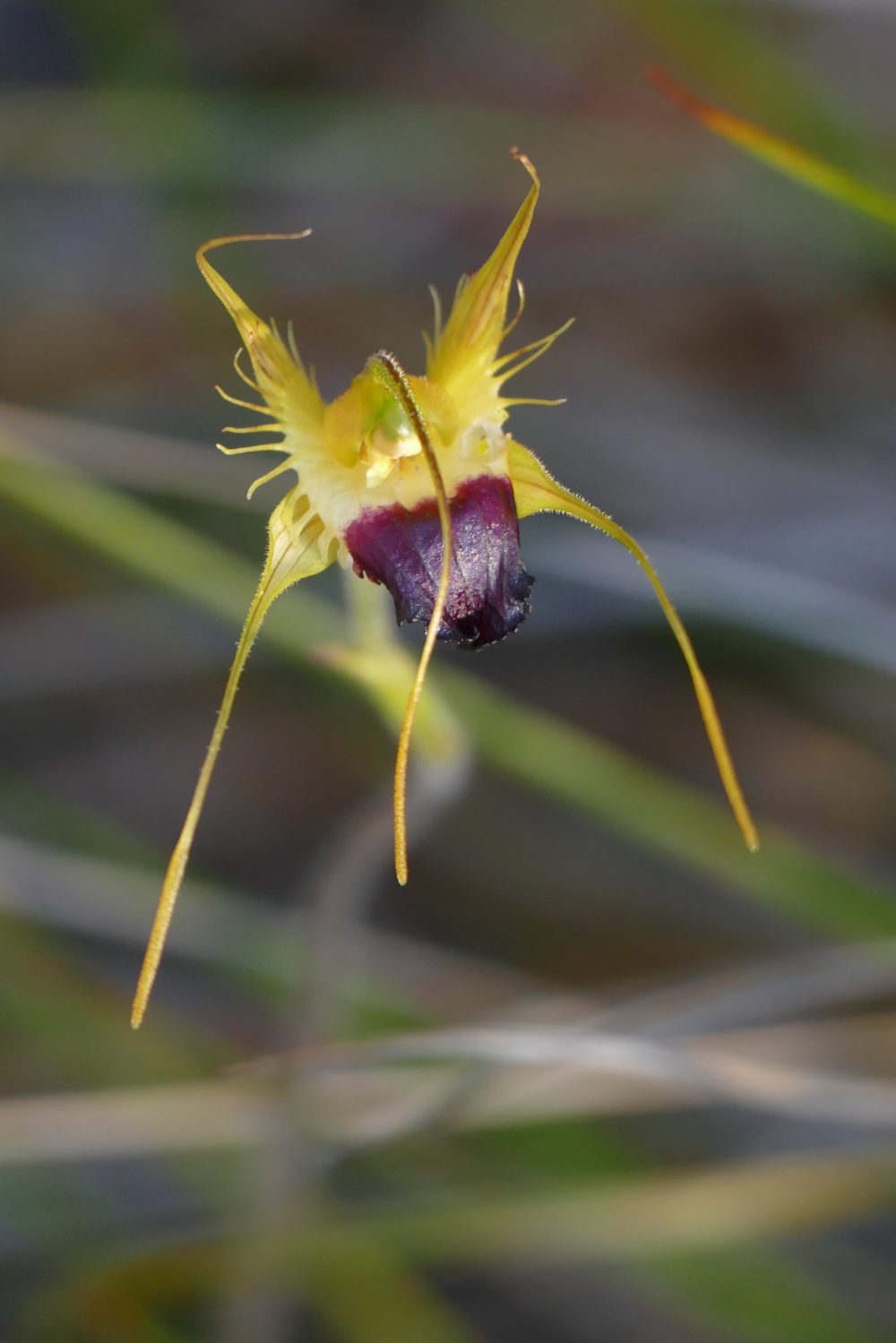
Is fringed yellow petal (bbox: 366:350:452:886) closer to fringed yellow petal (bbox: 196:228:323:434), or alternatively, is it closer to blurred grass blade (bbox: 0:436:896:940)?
fringed yellow petal (bbox: 196:228:323:434)

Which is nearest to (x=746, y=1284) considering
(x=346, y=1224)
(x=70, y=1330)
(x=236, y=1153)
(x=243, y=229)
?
(x=346, y=1224)

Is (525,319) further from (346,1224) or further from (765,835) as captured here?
(346,1224)

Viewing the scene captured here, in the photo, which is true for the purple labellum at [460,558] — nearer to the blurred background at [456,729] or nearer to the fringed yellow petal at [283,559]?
the fringed yellow petal at [283,559]

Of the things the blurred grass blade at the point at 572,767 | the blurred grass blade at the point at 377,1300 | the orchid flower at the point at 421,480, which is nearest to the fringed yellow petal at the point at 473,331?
the orchid flower at the point at 421,480

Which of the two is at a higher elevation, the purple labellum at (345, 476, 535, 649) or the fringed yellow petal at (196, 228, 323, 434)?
the fringed yellow petal at (196, 228, 323, 434)

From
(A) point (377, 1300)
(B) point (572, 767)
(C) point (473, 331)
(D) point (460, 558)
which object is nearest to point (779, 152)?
(C) point (473, 331)

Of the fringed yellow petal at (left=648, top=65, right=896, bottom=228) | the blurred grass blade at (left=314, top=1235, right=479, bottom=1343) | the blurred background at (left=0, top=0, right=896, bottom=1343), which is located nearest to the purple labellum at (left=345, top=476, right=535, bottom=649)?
the blurred background at (left=0, top=0, right=896, bottom=1343)
